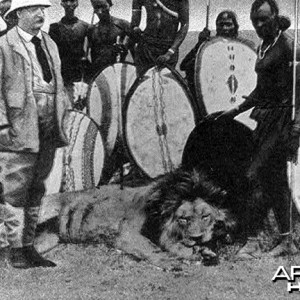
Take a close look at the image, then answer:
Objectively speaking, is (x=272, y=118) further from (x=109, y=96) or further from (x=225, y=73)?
(x=109, y=96)

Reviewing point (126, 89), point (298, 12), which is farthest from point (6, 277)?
point (298, 12)

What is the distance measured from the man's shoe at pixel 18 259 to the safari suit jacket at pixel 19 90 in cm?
88

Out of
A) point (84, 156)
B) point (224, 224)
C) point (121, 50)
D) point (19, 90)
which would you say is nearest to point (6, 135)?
point (19, 90)

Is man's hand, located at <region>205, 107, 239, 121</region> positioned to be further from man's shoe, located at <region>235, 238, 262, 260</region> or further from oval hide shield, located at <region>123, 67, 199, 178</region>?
man's shoe, located at <region>235, 238, 262, 260</region>

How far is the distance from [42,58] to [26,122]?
0.57 meters

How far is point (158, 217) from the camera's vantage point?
5805 millimetres

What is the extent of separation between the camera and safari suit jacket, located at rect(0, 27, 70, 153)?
18.9 feet

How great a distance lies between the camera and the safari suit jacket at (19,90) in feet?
18.9

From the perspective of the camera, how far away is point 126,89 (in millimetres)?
5809

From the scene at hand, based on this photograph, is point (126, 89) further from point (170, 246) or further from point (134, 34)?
point (170, 246)

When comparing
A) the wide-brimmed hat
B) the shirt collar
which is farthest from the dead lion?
the wide-brimmed hat

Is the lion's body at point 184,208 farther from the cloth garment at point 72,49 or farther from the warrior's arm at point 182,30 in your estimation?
the cloth garment at point 72,49

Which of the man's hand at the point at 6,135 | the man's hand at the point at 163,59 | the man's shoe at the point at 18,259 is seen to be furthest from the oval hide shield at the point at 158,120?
the man's shoe at the point at 18,259

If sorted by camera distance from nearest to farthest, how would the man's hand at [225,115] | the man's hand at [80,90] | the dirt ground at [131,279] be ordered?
the dirt ground at [131,279]
the man's hand at [225,115]
the man's hand at [80,90]
